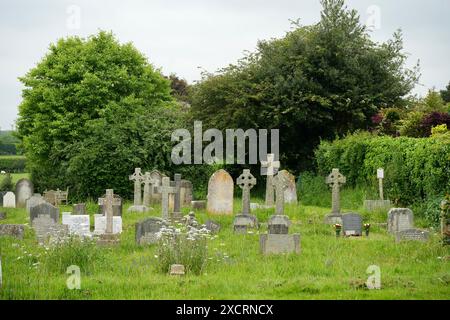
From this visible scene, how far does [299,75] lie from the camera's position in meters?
32.3

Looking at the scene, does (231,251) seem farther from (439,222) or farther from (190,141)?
(190,141)

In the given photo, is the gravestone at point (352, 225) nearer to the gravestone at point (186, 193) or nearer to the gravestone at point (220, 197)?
the gravestone at point (220, 197)

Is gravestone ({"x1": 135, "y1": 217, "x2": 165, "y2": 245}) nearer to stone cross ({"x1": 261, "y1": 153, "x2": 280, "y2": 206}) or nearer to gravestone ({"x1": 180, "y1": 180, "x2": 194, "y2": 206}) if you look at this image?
stone cross ({"x1": 261, "y1": 153, "x2": 280, "y2": 206})

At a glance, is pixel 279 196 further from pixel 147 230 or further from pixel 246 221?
pixel 147 230

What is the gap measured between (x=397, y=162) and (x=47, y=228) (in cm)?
1211

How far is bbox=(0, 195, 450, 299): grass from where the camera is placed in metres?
10.7

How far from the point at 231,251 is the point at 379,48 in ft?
71.1

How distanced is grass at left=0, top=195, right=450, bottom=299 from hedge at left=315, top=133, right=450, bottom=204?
3844mm

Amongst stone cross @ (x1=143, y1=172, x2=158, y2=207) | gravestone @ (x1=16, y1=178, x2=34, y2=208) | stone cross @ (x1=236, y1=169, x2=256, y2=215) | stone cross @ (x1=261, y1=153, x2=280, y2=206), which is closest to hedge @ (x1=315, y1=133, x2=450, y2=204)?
stone cross @ (x1=261, y1=153, x2=280, y2=206)

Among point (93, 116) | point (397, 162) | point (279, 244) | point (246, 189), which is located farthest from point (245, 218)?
point (93, 116)

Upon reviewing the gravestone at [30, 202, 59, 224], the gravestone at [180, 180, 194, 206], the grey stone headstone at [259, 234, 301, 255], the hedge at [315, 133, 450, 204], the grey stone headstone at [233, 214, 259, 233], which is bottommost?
the grey stone headstone at [259, 234, 301, 255]

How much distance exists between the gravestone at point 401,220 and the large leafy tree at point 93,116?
1642cm

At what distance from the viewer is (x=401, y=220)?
17.8m

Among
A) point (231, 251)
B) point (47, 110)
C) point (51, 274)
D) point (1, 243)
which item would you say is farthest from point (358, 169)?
point (47, 110)
